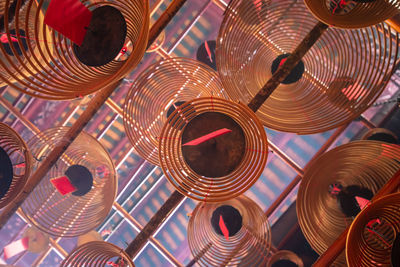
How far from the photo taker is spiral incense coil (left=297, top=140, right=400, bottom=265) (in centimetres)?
206

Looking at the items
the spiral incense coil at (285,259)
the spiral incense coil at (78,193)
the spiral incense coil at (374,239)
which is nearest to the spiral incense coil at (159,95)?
the spiral incense coil at (78,193)

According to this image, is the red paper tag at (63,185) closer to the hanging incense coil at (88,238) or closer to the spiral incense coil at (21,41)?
the spiral incense coil at (21,41)

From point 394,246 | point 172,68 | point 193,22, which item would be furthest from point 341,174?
point 193,22

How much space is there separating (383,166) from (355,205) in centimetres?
40

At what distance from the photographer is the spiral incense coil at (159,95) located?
2.61 metres

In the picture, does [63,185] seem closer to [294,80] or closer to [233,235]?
[233,235]

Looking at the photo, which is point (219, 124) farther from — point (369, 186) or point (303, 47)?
point (369, 186)

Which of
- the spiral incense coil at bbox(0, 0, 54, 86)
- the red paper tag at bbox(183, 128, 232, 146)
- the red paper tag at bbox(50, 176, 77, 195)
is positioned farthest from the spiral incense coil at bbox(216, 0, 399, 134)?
the red paper tag at bbox(50, 176, 77, 195)

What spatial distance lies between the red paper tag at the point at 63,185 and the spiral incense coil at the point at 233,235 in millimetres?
1201

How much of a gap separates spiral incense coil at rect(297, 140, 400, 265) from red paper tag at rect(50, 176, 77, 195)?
2016 mm

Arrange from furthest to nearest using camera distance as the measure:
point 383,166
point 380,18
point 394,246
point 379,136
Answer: point 379,136
point 383,166
point 394,246
point 380,18

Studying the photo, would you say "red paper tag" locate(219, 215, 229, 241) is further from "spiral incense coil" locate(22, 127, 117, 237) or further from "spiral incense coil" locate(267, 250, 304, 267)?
"spiral incense coil" locate(22, 127, 117, 237)

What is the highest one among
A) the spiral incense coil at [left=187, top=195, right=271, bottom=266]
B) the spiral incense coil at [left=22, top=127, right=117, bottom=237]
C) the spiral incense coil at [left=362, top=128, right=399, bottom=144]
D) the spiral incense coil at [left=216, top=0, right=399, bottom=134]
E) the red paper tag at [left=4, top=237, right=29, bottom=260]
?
the spiral incense coil at [left=362, top=128, right=399, bottom=144]

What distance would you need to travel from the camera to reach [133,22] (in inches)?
69.4
